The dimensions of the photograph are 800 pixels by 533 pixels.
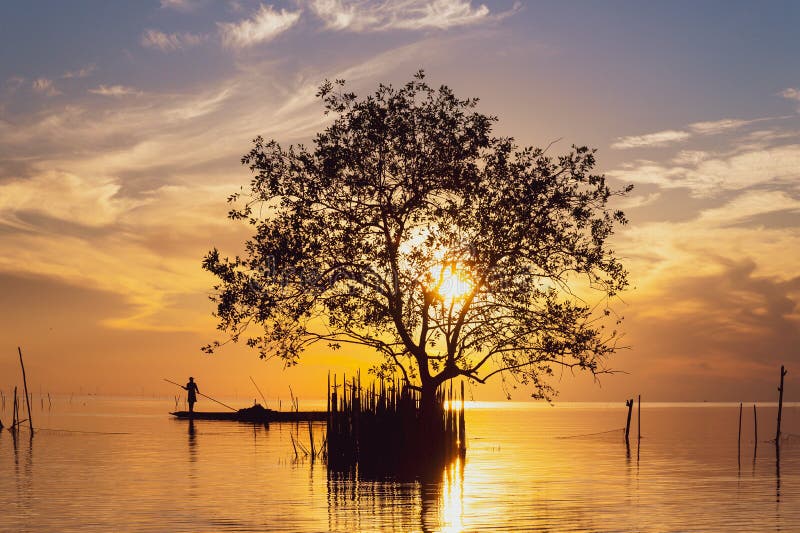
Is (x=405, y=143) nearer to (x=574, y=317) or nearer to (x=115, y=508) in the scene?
(x=574, y=317)

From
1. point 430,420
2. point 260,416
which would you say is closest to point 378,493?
point 430,420

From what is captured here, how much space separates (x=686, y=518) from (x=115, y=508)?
13694 millimetres

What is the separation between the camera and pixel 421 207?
1310 inches

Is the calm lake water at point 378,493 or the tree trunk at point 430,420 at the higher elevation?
the tree trunk at point 430,420

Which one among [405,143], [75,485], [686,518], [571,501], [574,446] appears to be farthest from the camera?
[574,446]

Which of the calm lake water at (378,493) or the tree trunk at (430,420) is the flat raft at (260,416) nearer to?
the calm lake water at (378,493)

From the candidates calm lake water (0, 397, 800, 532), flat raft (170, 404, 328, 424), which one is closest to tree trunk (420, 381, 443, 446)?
calm lake water (0, 397, 800, 532)

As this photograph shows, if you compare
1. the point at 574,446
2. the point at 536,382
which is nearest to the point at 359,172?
the point at 536,382

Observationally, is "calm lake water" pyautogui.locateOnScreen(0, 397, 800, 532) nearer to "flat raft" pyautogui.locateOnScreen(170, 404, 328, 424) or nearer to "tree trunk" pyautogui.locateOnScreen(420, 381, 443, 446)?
"tree trunk" pyautogui.locateOnScreen(420, 381, 443, 446)

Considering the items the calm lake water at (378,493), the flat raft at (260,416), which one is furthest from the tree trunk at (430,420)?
the flat raft at (260,416)

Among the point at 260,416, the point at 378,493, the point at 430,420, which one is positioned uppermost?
the point at 430,420

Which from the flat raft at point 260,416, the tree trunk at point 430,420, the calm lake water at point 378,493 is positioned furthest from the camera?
the flat raft at point 260,416

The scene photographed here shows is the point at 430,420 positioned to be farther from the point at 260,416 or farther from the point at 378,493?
the point at 260,416

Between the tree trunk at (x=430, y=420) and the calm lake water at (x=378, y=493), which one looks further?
the tree trunk at (x=430, y=420)
